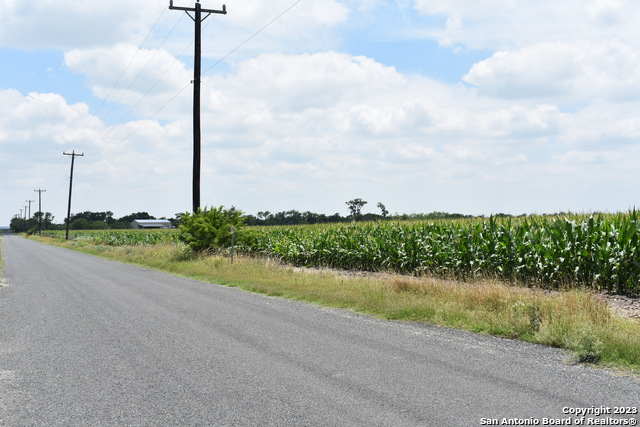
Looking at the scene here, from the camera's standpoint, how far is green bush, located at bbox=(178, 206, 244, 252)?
85.9 ft

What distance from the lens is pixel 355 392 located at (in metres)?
5.52

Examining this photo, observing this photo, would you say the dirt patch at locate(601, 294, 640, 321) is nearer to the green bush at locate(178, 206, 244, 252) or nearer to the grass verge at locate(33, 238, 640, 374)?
the grass verge at locate(33, 238, 640, 374)

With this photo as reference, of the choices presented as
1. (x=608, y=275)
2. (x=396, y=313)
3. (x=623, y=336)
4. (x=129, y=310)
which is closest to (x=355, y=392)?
(x=623, y=336)

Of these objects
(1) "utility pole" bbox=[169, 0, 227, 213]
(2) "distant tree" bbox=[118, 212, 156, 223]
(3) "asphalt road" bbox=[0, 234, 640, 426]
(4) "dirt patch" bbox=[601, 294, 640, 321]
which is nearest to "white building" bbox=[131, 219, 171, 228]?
(2) "distant tree" bbox=[118, 212, 156, 223]

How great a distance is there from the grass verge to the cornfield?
235 centimetres

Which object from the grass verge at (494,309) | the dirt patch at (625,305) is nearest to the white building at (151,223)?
the grass verge at (494,309)

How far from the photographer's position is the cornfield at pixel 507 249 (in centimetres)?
1331

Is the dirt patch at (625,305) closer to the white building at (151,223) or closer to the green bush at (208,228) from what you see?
the green bush at (208,228)

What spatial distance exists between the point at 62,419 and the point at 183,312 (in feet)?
20.1

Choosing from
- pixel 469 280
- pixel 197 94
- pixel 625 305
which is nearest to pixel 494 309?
pixel 625 305

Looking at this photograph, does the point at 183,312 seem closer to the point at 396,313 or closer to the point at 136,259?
the point at 396,313

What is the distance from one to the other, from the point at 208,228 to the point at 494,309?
1813 centimetres

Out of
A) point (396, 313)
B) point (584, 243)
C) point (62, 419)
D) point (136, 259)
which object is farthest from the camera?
point (136, 259)

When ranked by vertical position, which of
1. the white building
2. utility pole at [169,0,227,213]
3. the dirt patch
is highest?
utility pole at [169,0,227,213]
